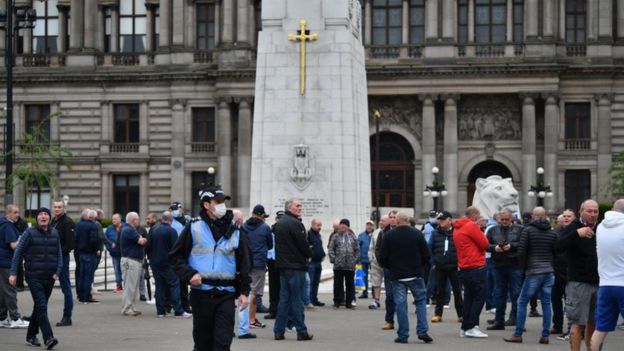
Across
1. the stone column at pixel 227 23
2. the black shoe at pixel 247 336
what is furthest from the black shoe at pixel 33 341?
the stone column at pixel 227 23

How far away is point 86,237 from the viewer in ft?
98.8

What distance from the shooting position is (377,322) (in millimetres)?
26234

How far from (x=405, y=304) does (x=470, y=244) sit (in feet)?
5.96

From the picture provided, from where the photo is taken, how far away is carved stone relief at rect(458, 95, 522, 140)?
73375mm

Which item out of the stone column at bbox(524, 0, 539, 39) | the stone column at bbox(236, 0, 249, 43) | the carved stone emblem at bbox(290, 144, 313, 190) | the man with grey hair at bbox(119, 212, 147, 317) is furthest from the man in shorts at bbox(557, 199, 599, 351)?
the stone column at bbox(236, 0, 249, 43)

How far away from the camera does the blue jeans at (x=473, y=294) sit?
896 inches


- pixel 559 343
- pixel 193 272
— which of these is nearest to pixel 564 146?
pixel 559 343

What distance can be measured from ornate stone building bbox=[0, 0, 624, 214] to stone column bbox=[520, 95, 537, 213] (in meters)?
0.08

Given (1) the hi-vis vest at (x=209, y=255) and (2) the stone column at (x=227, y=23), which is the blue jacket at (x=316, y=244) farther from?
(2) the stone column at (x=227, y=23)

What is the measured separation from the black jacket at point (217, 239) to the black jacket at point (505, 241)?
9306 millimetres

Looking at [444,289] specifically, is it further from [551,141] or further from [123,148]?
[123,148]

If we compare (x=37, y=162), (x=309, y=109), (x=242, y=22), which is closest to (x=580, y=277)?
(x=309, y=109)

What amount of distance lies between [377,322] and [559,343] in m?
4.95

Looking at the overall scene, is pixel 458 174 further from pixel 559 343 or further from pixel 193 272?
pixel 193 272
